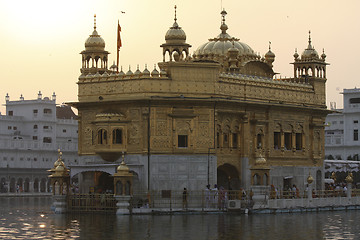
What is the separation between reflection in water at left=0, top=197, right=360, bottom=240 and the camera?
30.2m

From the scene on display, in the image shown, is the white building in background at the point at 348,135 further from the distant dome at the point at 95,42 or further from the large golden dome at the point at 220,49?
the distant dome at the point at 95,42

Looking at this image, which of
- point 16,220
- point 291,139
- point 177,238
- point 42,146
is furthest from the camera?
point 42,146

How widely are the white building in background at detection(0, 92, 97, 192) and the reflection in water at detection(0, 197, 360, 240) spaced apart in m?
55.7

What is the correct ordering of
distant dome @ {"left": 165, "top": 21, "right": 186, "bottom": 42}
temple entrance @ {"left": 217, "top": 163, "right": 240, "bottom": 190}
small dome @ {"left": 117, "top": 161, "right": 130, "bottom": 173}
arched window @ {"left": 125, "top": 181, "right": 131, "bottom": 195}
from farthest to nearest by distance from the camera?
temple entrance @ {"left": 217, "top": 163, "right": 240, "bottom": 190}
distant dome @ {"left": 165, "top": 21, "right": 186, "bottom": 42}
small dome @ {"left": 117, "top": 161, "right": 130, "bottom": 173}
arched window @ {"left": 125, "top": 181, "right": 131, "bottom": 195}

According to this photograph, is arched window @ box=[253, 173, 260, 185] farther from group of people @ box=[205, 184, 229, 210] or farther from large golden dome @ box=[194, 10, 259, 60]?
large golden dome @ box=[194, 10, 259, 60]

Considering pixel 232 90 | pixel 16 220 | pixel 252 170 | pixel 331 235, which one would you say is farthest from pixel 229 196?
pixel 331 235

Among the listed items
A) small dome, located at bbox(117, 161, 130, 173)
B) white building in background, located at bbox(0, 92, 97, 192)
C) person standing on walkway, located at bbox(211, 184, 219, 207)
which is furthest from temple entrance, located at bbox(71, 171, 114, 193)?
white building in background, located at bbox(0, 92, 97, 192)

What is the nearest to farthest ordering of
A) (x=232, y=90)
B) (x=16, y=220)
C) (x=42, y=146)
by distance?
(x=16, y=220) → (x=232, y=90) → (x=42, y=146)

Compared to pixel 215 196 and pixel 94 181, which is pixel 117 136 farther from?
pixel 215 196

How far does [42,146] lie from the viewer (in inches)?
4094

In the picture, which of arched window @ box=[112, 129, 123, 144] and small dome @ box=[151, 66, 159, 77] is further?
arched window @ box=[112, 129, 123, 144]

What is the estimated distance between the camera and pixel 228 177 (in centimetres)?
4953

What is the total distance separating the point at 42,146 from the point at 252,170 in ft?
204

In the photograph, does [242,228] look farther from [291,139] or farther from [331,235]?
[291,139]
